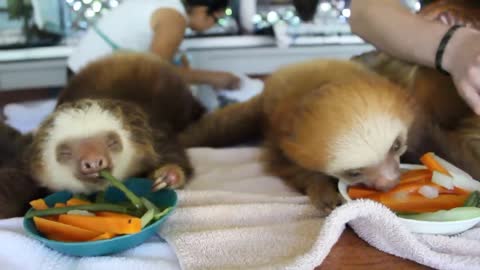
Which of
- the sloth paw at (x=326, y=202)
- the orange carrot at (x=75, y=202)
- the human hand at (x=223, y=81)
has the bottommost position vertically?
the human hand at (x=223, y=81)

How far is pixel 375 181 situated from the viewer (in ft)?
2.99

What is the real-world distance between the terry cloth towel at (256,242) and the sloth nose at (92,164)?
0.13m

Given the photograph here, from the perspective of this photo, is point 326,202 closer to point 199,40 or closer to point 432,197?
point 432,197

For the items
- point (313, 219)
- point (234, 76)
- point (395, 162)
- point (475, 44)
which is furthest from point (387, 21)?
point (234, 76)

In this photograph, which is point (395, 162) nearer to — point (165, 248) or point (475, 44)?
point (475, 44)

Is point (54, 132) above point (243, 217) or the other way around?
above

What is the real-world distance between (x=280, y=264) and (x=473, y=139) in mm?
481

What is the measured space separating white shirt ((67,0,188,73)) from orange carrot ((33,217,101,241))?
4.28ft

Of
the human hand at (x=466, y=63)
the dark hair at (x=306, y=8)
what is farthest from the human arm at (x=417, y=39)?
the dark hair at (x=306, y=8)

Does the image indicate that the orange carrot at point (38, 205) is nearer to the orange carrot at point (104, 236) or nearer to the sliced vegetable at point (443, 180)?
the orange carrot at point (104, 236)

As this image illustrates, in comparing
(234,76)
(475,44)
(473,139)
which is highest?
(475,44)

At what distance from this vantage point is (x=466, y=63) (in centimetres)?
91

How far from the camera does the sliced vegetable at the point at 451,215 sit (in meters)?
0.82

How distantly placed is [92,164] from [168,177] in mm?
133
